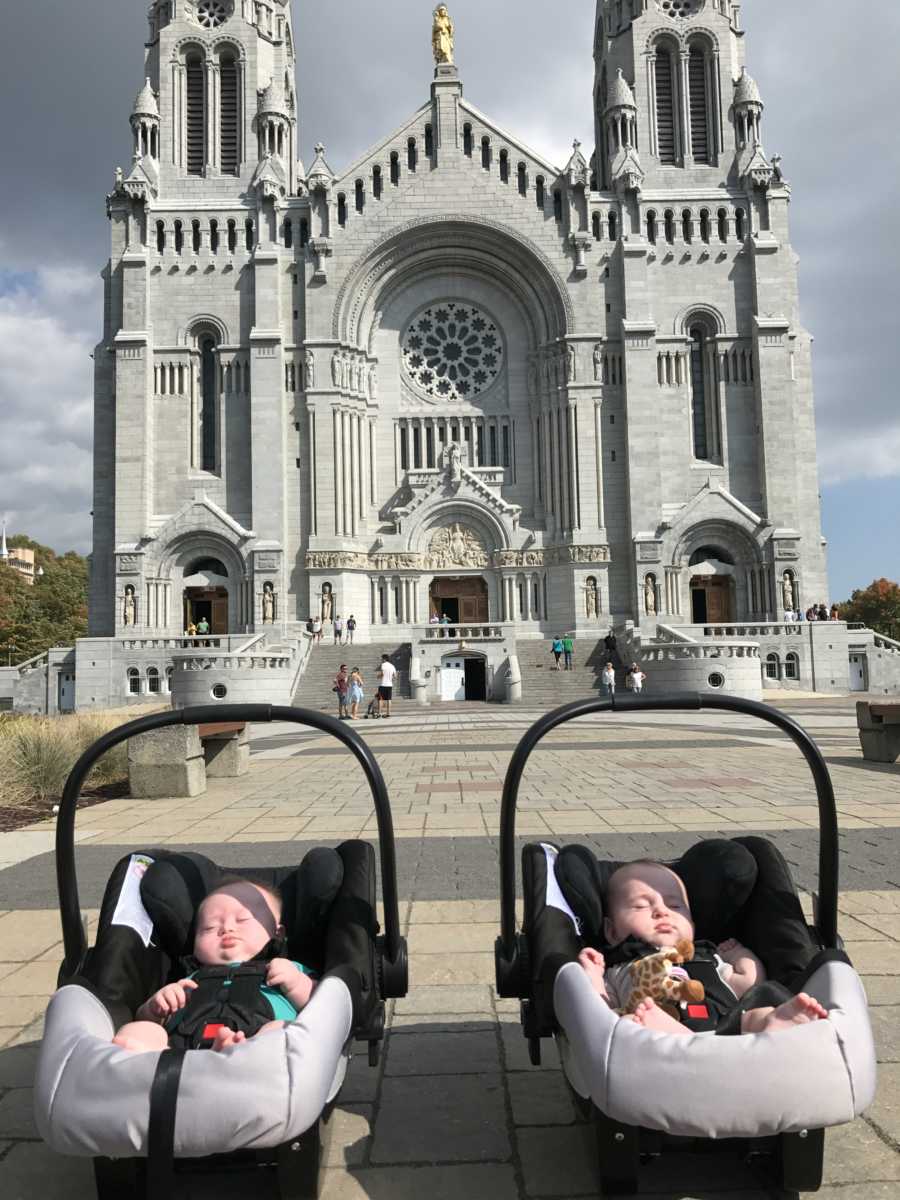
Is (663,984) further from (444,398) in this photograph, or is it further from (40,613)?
(40,613)

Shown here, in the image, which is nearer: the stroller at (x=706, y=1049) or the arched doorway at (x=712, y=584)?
the stroller at (x=706, y=1049)

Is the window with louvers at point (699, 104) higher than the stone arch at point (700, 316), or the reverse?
the window with louvers at point (699, 104)

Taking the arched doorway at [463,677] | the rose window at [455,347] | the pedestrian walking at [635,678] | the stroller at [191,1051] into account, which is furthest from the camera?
the rose window at [455,347]

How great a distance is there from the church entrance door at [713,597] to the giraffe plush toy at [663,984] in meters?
36.0

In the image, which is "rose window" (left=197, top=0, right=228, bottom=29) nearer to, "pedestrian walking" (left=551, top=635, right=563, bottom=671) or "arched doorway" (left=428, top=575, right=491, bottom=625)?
"arched doorway" (left=428, top=575, right=491, bottom=625)

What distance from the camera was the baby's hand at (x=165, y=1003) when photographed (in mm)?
2844

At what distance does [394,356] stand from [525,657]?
50.3 feet

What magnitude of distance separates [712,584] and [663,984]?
36.6 meters

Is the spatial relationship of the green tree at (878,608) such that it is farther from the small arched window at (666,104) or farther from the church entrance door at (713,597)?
the small arched window at (666,104)

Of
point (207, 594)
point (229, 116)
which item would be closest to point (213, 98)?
point (229, 116)

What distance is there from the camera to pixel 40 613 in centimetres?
6003

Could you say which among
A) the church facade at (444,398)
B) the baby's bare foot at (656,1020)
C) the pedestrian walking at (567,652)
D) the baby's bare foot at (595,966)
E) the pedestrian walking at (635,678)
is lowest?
the baby's bare foot at (656,1020)

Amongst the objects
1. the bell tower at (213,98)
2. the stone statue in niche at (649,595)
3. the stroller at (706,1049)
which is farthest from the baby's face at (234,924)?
the bell tower at (213,98)

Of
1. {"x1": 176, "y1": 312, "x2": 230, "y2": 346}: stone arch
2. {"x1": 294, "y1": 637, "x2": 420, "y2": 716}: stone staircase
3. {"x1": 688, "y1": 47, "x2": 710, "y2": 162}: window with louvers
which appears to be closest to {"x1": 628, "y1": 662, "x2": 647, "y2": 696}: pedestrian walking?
{"x1": 294, "y1": 637, "x2": 420, "y2": 716}: stone staircase
